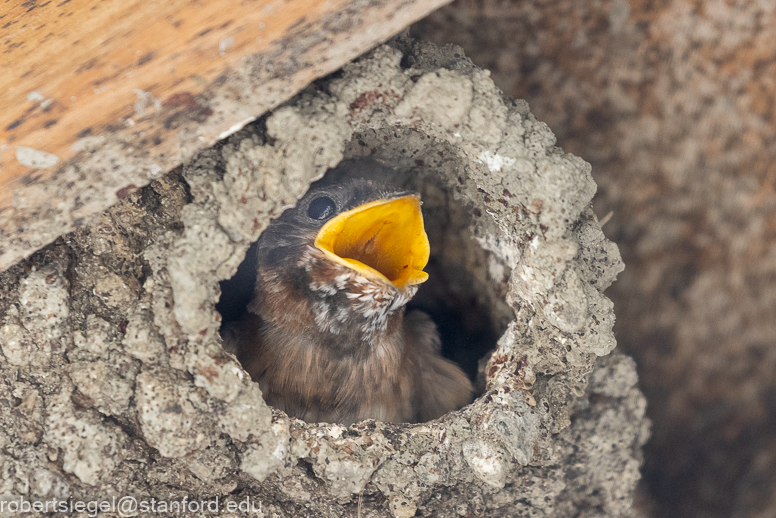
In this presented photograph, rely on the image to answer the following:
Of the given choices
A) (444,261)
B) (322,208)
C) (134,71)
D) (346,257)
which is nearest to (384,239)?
(346,257)

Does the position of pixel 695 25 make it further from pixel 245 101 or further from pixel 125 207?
pixel 125 207

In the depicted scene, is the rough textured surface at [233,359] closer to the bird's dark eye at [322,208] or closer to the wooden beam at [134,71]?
the wooden beam at [134,71]

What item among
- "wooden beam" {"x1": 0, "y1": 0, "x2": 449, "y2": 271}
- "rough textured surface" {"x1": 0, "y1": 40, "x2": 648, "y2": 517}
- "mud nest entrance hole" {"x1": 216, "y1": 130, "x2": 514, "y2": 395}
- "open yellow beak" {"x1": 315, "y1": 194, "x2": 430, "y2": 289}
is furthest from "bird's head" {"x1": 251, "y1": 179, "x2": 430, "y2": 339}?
"wooden beam" {"x1": 0, "y1": 0, "x2": 449, "y2": 271}

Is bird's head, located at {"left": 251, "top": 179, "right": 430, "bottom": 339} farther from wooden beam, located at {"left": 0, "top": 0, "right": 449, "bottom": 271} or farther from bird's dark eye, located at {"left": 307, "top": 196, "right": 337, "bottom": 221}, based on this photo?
wooden beam, located at {"left": 0, "top": 0, "right": 449, "bottom": 271}

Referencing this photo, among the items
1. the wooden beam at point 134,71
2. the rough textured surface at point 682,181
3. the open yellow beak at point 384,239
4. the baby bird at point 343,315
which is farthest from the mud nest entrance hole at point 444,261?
the wooden beam at point 134,71

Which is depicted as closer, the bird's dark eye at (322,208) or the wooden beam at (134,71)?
the wooden beam at (134,71)
